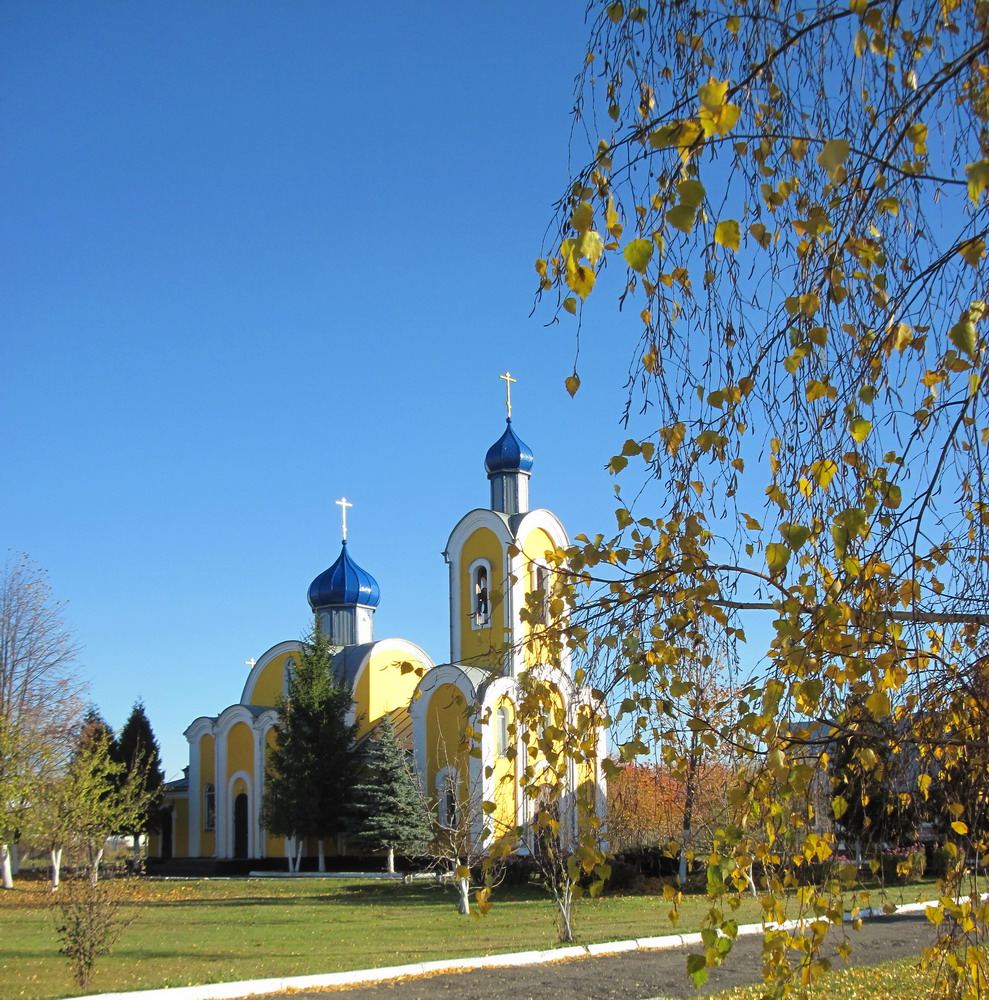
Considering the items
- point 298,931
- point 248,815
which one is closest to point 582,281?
point 298,931

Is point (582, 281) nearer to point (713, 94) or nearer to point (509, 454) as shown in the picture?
point (713, 94)

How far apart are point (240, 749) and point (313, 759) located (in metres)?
6.07

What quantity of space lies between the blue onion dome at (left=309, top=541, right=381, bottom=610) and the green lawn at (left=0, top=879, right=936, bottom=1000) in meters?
10.6

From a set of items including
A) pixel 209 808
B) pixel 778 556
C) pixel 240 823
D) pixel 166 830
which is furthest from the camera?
pixel 166 830

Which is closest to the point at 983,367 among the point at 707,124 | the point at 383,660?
the point at 707,124

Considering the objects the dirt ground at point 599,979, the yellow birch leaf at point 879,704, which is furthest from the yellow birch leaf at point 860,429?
the dirt ground at point 599,979

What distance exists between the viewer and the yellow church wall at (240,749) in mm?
32375

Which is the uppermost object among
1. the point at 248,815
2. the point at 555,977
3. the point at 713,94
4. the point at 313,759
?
the point at 713,94

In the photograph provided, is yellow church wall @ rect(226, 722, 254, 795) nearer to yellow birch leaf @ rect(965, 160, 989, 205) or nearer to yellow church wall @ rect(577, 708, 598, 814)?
yellow church wall @ rect(577, 708, 598, 814)

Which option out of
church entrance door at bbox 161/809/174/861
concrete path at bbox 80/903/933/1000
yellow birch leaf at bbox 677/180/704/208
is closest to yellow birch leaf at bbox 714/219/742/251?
yellow birch leaf at bbox 677/180/704/208

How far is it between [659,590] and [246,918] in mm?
17141

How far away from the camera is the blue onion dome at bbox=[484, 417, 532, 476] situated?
27750mm

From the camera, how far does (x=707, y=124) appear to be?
207 cm

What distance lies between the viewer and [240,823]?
32.3m
